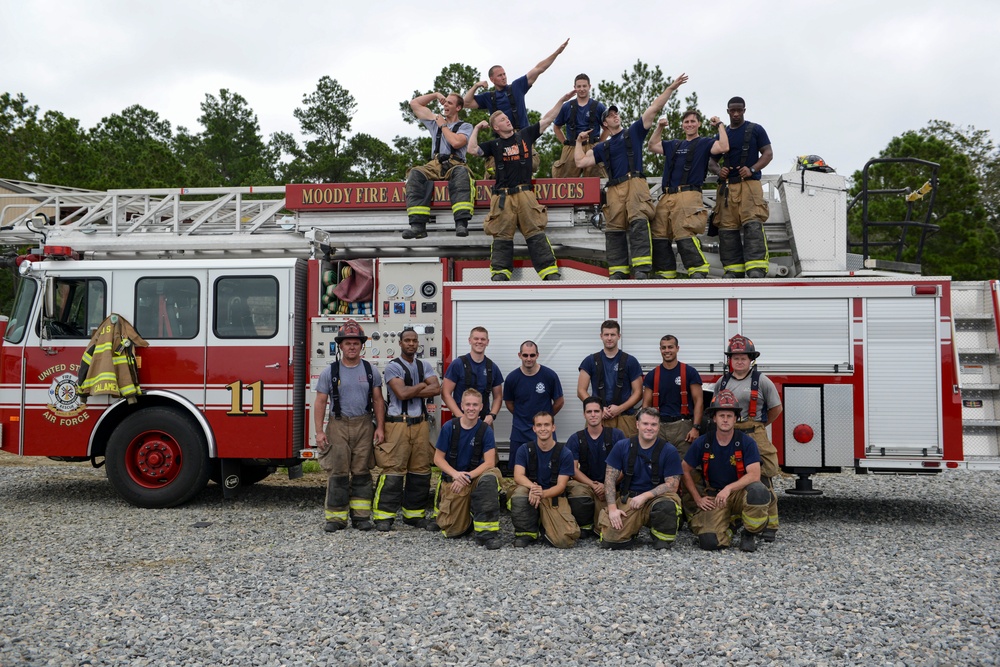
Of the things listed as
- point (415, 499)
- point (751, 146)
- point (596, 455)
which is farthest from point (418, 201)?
point (751, 146)

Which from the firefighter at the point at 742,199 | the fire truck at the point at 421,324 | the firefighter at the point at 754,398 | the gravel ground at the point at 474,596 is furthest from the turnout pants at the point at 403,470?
the firefighter at the point at 742,199

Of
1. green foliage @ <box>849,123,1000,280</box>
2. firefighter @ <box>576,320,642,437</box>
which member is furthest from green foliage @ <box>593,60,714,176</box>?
firefighter @ <box>576,320,642,437</box>

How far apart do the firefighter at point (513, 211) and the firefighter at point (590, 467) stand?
69.8 inches

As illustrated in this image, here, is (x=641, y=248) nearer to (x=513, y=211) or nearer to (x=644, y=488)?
(x=513, y=211)

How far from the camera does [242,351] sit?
28.1ft

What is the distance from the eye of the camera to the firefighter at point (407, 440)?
25.4 feet

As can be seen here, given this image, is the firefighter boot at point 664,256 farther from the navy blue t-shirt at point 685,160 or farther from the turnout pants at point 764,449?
the turnout pants at point 764,449

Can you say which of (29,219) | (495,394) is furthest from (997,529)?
(29,219)

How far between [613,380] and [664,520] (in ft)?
4.58

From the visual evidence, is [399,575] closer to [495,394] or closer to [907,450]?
[495,394]

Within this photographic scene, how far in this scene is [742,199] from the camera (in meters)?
8.34

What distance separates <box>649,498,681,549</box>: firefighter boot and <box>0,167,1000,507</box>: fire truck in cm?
156

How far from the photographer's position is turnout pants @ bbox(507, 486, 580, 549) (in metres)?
6.90

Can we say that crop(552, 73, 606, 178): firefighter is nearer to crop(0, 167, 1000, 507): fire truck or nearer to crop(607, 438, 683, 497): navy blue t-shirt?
crop(0, 167, 1000, 507): fire truck
